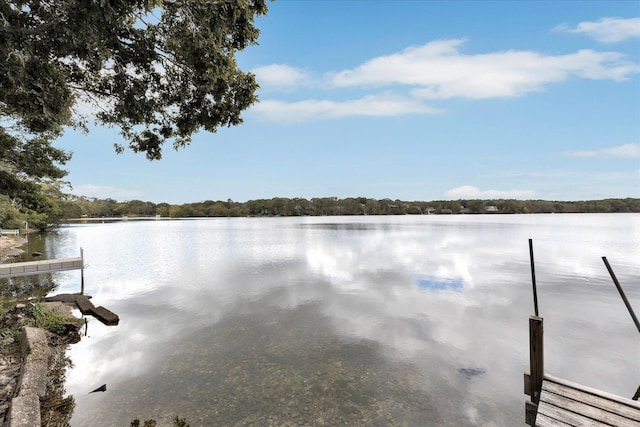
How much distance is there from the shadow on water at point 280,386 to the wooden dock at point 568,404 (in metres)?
2.34

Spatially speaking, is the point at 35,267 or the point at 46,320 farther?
the point at 35,267

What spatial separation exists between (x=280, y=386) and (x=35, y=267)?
2611cm

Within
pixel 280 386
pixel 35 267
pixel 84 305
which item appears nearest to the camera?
pixel 280 386

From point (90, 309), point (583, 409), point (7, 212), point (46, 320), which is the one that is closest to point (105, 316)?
point (90, 309)

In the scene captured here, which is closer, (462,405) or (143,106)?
(462,405)

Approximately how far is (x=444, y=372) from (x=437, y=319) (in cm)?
575

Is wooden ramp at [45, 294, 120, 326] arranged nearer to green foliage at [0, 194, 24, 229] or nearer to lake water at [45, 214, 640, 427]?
lake water at [45, 214, 640, 427]

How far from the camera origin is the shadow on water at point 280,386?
8.11 metres

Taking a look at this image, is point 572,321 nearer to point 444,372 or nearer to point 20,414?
point 444,372

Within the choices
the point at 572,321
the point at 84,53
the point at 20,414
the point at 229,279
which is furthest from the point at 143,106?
the point at 572,321

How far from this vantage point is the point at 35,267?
957 inches

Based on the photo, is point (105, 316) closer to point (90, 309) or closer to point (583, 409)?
point (90, 309)

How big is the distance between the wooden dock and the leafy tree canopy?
10790 mm

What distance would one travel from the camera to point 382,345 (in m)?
12.8
